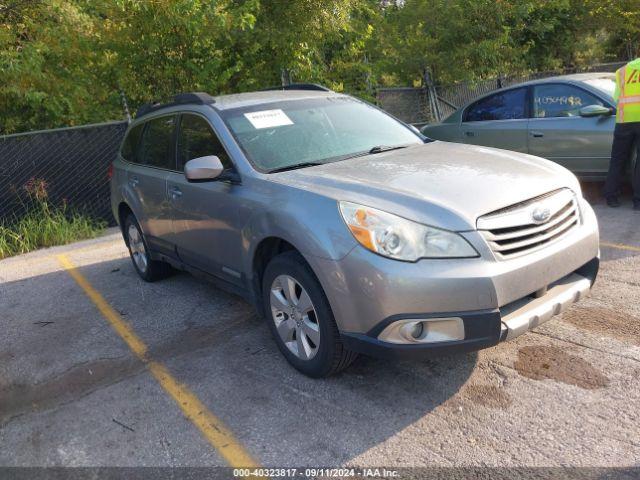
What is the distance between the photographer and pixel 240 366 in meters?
3.80

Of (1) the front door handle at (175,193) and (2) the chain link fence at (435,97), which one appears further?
(2) the chain link fence at (435,97)

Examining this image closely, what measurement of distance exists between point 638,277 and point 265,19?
23.3 ft

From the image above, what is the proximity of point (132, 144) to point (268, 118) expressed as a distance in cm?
214

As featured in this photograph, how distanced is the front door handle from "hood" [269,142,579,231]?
117cm

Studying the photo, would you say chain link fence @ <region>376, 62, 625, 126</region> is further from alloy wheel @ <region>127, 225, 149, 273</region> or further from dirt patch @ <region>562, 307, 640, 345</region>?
dirt patch @ <region>562, 307, 640, 345</region>

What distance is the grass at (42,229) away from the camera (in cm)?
824

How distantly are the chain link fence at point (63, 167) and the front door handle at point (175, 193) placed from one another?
16.6ft

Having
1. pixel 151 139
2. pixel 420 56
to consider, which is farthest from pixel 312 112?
pixel 420 56

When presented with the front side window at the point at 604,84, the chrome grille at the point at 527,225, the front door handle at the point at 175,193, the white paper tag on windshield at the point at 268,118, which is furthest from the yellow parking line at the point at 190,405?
the front side window at the point at 604,84

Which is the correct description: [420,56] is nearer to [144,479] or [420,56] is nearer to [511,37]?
[511,37]

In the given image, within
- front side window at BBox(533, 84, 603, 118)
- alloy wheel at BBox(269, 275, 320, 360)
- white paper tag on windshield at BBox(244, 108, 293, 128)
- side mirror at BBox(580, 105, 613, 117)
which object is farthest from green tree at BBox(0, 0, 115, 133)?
side mirror at BBox(580, 105, 613, 117)

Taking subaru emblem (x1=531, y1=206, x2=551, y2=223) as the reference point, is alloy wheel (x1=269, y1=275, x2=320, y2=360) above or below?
below

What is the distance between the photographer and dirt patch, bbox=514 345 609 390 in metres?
3.15

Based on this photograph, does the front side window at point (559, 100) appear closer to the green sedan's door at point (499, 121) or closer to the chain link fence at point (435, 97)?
the green sedan's door at point (499, 121)
